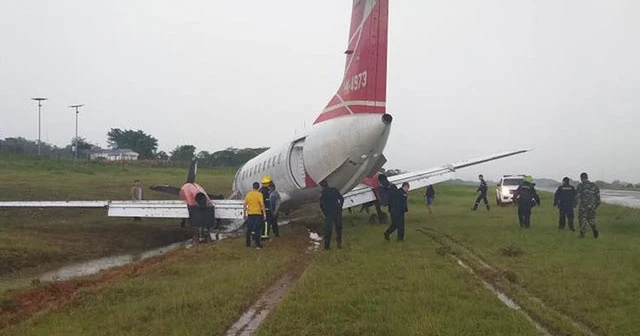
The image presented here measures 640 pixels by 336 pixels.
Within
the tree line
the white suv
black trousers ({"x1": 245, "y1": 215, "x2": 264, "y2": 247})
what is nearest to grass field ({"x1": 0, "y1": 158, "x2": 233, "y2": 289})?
black trousers ({"x1": 245, "y1": 215, "x2": 264, "y2": 247})

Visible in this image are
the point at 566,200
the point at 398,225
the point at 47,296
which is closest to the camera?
the point at 47,296

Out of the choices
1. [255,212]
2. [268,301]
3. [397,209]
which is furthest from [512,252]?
[268,301]

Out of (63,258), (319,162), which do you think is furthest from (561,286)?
(63,258)

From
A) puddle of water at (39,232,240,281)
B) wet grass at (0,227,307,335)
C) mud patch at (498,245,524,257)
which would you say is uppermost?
mud patch at (498,245,524,257)

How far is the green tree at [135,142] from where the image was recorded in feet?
332

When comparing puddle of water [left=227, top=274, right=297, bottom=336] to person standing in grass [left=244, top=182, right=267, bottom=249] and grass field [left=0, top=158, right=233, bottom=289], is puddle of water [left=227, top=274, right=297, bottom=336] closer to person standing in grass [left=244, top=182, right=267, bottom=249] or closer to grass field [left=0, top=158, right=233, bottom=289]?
person standing in grass [left=244, top=182, right=267, bottom=249]

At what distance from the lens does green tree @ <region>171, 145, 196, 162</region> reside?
99812 millimetres

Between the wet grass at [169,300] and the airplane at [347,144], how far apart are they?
3909mm

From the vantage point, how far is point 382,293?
29.1 ft

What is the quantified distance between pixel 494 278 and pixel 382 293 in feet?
8.29

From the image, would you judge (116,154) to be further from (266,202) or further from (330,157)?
(330,157)

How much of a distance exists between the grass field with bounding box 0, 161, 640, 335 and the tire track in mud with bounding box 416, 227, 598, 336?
44 mm

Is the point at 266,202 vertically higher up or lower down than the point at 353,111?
lower down

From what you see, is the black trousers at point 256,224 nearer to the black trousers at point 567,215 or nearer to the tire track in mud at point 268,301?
the tire track in mud at point 268,301
